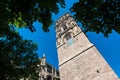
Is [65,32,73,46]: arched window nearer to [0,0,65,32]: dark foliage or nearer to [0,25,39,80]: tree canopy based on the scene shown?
[0,25,39,80]: tree canopy

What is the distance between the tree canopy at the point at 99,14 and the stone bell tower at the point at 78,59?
512 inches

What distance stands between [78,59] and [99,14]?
730 inches

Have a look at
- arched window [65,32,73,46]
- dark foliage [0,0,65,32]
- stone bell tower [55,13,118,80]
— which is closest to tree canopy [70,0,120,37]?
dark foliage [0,0,65,32]

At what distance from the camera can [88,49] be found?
86.0 feet

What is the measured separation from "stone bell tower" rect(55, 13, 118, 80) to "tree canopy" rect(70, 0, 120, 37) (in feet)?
42.7

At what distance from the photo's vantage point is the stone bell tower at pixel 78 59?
864 inches

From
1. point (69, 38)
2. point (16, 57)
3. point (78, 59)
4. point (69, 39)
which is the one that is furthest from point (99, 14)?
point (69, 38)

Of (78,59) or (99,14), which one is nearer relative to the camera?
(99,14)

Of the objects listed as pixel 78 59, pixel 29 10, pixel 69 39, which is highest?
pixel 69 39

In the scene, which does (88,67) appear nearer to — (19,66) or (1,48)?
(19,66)

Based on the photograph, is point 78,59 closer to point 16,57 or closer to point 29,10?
point 16,57

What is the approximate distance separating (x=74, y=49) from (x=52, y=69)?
5757 millimetres

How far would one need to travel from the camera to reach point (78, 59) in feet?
85.6

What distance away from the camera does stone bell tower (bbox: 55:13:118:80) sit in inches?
864
